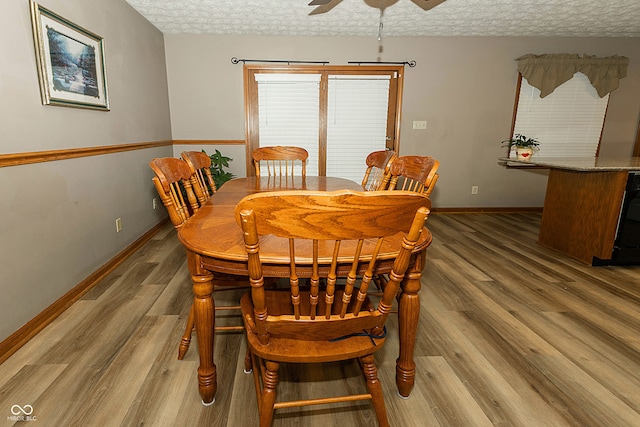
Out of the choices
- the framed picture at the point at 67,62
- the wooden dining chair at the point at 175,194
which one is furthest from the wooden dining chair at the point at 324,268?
the framed picture at the point at 67,62

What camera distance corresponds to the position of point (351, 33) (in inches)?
162

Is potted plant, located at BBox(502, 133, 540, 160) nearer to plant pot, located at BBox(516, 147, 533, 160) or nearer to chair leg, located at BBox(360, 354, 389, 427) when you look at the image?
plant pot, located at BBox(516, 147, 533, 160)

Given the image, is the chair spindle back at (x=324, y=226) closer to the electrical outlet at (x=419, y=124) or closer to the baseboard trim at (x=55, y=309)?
the baseboard trim at (x=55, y=309)

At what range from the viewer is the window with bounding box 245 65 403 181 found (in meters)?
4.36

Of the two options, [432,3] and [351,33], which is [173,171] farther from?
[351,33]

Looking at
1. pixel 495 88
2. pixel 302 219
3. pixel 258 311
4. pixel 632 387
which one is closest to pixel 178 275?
pixel 258 311

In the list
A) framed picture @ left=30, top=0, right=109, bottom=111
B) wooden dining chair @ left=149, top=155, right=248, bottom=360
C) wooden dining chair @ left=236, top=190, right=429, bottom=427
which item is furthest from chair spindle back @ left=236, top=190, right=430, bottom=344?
framed picture @ left=30, top=0, right=109, bottom=111

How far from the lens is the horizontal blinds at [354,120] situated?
442cm

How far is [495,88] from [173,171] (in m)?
4.37

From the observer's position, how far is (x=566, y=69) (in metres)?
4.28

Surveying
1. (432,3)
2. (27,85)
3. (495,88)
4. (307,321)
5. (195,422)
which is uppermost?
(432,3)

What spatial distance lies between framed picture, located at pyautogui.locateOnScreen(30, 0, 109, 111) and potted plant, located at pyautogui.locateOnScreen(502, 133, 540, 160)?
4459 millimetres

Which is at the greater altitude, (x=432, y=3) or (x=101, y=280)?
(x=432, y=3)

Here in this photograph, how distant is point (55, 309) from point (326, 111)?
3.52 m
